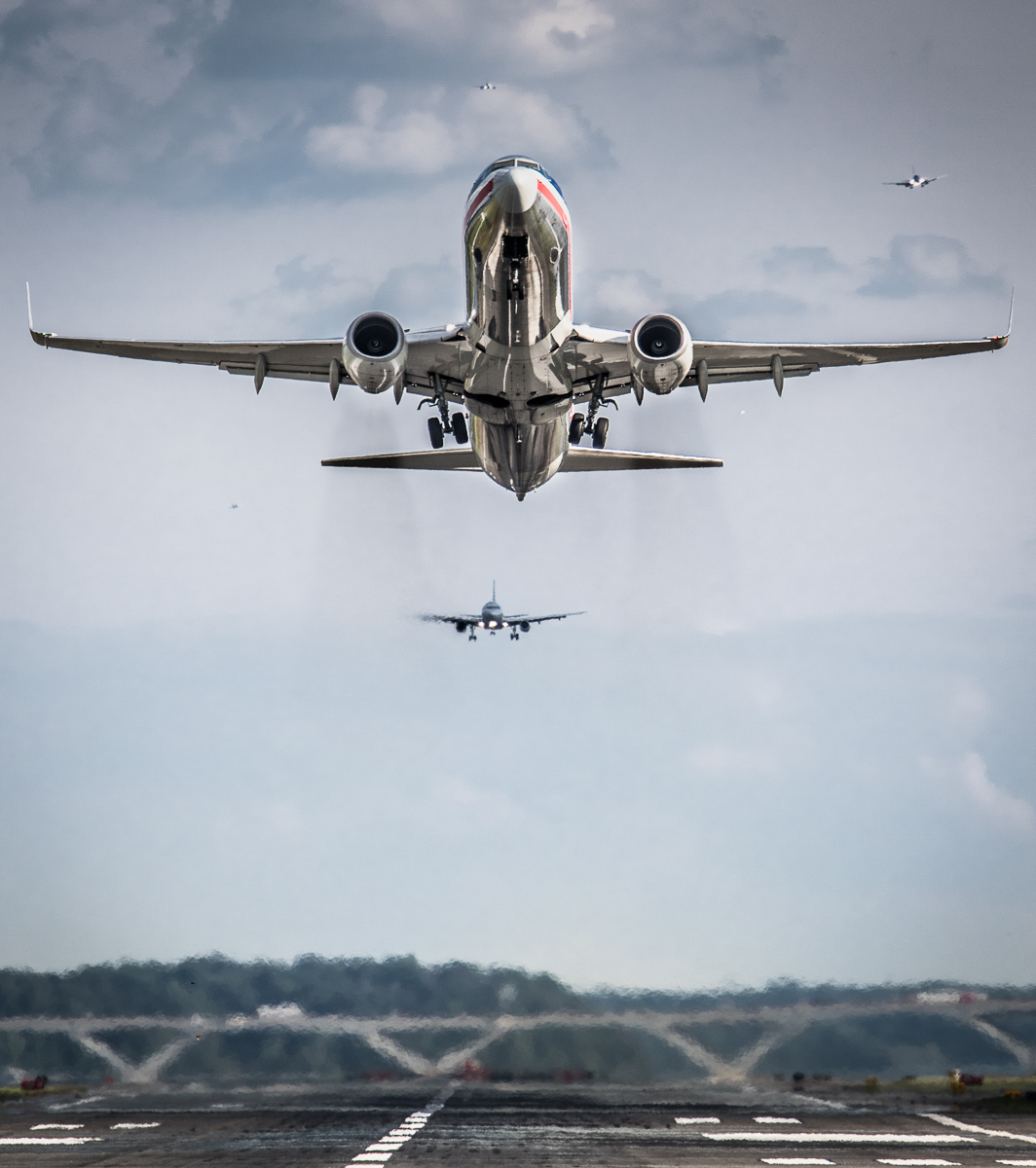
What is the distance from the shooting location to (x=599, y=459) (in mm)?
31656

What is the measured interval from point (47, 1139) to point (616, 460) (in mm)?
22977

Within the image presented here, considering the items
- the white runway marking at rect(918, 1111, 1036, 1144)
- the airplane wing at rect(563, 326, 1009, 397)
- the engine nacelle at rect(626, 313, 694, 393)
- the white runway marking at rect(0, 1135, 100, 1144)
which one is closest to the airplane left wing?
the airplane wing at rect(563, 326, 1009, 397)

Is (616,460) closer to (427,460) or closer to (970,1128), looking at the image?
(427,460)

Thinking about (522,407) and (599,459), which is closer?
(522,407)

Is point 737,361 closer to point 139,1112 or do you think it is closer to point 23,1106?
point 139,1112

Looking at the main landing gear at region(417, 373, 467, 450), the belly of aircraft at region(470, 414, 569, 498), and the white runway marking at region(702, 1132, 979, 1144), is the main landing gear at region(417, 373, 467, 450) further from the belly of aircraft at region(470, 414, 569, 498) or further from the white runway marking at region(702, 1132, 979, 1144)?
the white runway marking at region(702, 1132, 979, 1144)

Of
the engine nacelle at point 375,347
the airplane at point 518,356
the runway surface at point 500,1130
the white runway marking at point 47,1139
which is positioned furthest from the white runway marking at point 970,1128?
the engine nacelle at point 375,347

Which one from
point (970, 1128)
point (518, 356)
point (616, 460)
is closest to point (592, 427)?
point (616, 460)

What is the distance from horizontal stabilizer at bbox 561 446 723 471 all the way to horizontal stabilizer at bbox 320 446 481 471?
2.54m

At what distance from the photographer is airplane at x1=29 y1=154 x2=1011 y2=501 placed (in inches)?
934

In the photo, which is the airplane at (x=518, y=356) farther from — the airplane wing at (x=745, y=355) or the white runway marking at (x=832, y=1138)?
the white runway marking at (x=832, y=1138)

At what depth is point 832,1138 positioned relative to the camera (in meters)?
30.1

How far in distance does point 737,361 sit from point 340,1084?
27.3 metres

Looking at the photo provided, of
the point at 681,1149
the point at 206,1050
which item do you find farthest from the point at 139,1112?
the point at 681,1149
